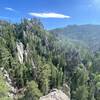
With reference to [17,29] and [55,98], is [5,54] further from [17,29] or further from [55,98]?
[17,29]

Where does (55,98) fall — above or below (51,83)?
above

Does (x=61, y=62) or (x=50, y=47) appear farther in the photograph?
(x=50, y=47)

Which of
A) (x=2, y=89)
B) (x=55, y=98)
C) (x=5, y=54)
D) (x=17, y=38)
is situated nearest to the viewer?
(x=2, y=89)

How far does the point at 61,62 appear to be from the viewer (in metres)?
144

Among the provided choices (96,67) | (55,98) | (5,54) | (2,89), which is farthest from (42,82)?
(96,67)

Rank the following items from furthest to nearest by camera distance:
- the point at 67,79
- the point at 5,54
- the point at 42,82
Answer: the point at 67,79
the point at 5,54
the point at 42,82

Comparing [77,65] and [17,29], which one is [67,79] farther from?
[17,29]

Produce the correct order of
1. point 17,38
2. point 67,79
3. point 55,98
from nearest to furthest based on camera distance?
1. point 55,98
2. point 67,79
3. point 17,38

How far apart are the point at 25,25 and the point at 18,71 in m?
106

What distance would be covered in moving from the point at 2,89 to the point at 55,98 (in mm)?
13914

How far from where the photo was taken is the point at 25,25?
19975 cm

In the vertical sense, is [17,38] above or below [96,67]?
above

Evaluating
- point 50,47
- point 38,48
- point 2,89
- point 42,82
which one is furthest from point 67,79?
point 2,89

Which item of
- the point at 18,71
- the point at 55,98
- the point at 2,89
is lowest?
the point at 18,71
